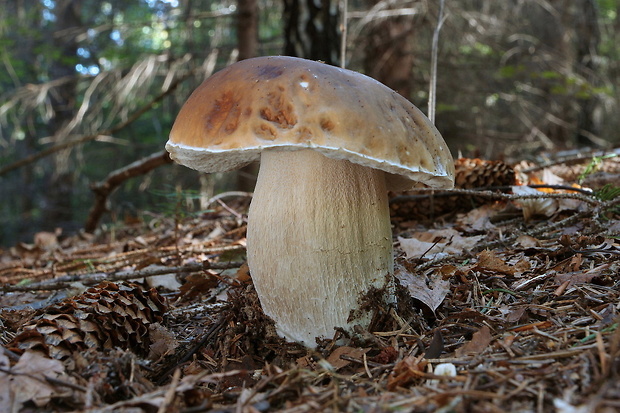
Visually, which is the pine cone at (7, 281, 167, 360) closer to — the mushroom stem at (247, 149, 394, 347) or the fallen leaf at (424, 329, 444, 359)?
the mushroom stem at (247, 149, 394, 347)

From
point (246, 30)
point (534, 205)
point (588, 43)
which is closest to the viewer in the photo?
point (534, 205)

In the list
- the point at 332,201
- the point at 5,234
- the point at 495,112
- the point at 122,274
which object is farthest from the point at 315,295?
the point at 5,234

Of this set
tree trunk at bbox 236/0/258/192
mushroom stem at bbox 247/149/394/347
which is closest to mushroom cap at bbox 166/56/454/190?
mushroom stem at bbox 247/149/394/347

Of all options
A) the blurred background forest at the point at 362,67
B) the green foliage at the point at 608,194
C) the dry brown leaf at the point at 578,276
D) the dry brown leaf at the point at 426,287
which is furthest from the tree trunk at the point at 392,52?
the dry brown leaf at the point at 578,276

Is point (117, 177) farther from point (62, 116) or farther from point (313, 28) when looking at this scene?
point (62, 116)

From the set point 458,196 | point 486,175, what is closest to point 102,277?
point 458,196

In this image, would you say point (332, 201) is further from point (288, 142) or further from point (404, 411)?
point (404, 411)
